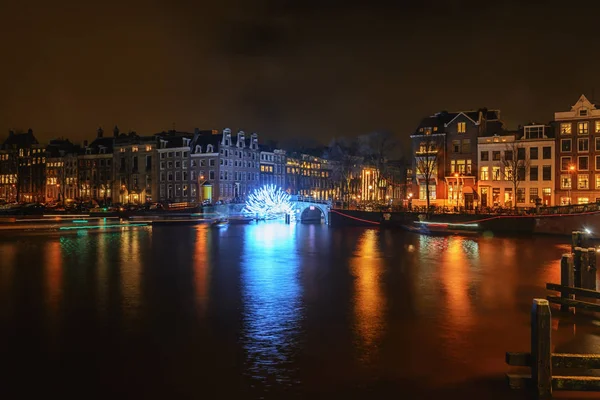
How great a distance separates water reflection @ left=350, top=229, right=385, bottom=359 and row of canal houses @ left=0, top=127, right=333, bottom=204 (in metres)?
71.6

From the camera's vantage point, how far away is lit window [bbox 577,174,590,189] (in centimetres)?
7450

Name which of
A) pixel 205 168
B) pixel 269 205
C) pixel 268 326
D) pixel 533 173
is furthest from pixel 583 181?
pixel 205 168

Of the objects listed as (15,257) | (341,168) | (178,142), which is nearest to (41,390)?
(15,257)

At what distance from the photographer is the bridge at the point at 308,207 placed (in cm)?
8919

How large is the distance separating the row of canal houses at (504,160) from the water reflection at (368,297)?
35.7 metres

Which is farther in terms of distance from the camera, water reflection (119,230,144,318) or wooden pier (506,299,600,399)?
water reflection (119,230,144,318)

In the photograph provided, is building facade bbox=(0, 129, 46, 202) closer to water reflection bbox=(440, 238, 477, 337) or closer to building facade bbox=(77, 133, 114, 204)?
building facade bbox=(77, 133, 114, 204)

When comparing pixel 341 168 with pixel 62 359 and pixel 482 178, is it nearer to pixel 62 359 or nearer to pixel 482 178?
pixel 482 178

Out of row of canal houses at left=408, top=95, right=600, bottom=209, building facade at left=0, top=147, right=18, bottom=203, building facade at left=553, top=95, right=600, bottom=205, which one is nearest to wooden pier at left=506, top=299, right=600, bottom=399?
row of canal houses at left=408, top=95, right=600, bottom=209

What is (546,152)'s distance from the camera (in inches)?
3071

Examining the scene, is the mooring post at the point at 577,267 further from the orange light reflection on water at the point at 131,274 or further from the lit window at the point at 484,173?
the lit window at the point at 484,173

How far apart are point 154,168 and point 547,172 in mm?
79585

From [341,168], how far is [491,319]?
9260 centimetres

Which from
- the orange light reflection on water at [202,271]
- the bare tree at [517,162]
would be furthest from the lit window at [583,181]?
the orange light reflection on water at [202,271]
